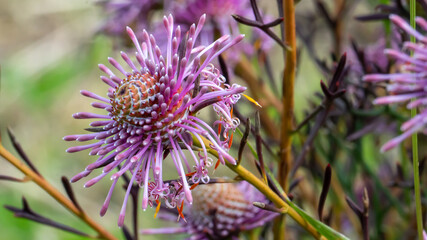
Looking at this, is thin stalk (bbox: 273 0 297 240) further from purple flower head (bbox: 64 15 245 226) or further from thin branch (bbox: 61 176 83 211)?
thin branch (bbox: 61 176 83 211)

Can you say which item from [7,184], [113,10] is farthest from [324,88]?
[7,184]

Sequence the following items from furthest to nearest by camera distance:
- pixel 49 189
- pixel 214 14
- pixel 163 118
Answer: pixel 214 14 → pixel 49 189 → pixel 163 118

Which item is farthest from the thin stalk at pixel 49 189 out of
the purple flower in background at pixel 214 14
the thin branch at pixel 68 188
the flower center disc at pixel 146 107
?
the purple flower in background at pixel 214 14

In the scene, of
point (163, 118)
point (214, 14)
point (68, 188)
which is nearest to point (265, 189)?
point (163, 118)

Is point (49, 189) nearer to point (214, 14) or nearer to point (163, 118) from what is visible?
point (163, 118)

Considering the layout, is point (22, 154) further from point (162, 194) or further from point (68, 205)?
point (162, 194)

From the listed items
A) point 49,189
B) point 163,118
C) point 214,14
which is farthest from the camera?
point 214,14

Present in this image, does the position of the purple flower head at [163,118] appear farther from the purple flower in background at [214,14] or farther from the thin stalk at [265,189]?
the purple flower in background at [214,14]

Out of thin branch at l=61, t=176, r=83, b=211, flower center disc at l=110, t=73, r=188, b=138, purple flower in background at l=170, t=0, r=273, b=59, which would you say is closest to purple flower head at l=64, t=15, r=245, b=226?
flower center disc at l=110, t=73, r=188, b=138
